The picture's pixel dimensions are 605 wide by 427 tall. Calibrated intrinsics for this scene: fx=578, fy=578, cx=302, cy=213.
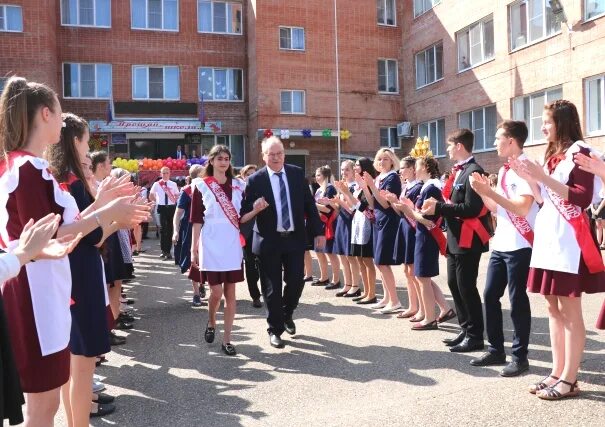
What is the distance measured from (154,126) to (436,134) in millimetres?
13094

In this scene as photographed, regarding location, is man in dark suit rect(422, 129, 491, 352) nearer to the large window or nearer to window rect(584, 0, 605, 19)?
the large window

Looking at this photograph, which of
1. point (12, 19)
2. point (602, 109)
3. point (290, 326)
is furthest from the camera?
point (12, 19)

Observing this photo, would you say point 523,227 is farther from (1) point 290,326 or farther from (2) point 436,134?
(2) point 436,134

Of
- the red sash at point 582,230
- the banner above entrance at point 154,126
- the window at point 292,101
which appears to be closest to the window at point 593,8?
the window at point 292,101

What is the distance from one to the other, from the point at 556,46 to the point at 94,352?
19.2 meters

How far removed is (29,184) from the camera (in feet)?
9.23

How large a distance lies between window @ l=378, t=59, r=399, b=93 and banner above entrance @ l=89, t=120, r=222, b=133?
326 inches

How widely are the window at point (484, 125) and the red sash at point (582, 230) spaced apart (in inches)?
754

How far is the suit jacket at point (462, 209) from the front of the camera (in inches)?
218

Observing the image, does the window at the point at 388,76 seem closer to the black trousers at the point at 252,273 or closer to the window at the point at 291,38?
the window at the point at 291,38

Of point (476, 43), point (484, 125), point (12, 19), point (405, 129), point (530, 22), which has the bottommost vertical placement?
point (484, 125)

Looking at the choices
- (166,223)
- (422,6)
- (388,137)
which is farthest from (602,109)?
(166,223)

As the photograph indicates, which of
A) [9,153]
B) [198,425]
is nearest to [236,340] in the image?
[198,425]

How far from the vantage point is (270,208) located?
6492 mm
